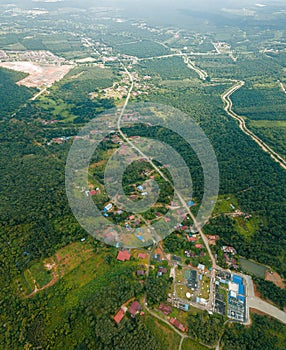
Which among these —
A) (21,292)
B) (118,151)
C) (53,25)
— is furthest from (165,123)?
A: (53,25)

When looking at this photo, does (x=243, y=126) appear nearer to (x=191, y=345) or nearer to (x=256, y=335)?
(x=256, y=335)

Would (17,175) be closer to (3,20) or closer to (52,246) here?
(52,246)

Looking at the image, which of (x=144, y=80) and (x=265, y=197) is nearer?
Result: (x=265, y=197)

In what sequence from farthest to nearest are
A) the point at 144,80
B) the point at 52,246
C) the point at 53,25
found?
the point at 53,25
the point at 144,80
the point at 52,246

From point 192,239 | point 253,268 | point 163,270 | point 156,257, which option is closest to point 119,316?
point 163,270

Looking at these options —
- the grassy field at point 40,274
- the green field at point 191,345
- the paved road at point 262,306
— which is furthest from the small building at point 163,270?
the grassy field at point 40,274

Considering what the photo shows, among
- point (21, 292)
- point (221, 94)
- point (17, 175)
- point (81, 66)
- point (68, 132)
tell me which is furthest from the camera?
point (81, 66)

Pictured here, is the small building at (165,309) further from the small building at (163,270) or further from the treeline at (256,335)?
the treeline at (256,335)
